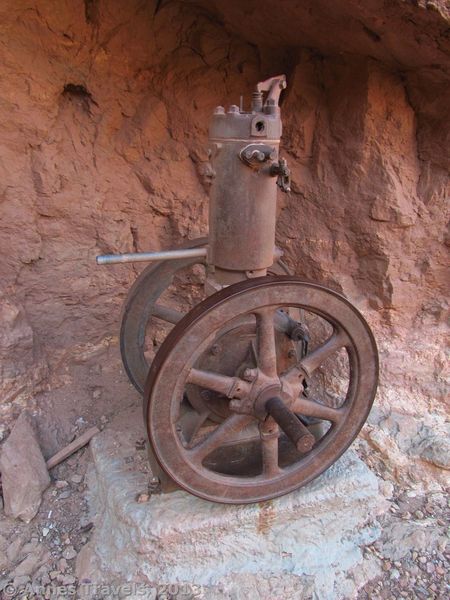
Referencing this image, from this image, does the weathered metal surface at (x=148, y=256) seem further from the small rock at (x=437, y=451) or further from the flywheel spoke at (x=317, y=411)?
the small rock at (x=437, y=451)

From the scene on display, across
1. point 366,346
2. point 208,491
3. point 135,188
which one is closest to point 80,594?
point 208,491

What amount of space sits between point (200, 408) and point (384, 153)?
4.61ft

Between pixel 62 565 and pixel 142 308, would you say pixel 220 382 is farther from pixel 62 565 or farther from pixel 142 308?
pixel 62 565

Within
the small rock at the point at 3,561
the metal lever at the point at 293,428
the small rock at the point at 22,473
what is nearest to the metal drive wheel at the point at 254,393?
the metal lever at the point at 293,428

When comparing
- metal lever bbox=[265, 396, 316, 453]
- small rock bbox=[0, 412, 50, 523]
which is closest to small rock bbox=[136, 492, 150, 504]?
small rock bbox=[0, 412, 50, 523]

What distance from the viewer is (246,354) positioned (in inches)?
72.1

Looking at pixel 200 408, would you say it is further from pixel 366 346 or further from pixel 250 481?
pixel 366 346

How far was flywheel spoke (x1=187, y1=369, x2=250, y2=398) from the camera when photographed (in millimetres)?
1611

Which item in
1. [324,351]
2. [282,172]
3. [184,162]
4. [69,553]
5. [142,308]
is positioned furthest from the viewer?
[184,162]

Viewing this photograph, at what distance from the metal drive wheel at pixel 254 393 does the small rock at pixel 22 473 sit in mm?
727

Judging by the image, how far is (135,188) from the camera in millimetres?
2508

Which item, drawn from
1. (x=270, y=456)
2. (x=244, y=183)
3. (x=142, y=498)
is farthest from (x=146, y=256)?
(x=142, y=498)

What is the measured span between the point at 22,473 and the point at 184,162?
1.65 metres

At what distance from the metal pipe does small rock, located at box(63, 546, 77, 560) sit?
1.23 metres
